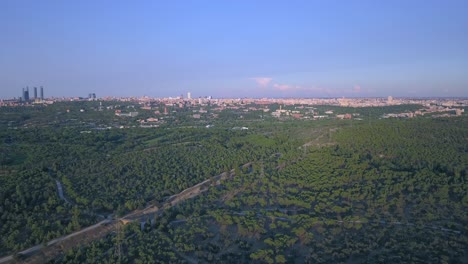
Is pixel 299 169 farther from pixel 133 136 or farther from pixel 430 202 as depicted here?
pixel 133 136

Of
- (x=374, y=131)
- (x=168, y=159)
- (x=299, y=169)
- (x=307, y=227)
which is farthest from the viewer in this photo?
(x=374, y=131)

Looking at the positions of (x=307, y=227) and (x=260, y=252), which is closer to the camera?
(x=260, y=252)

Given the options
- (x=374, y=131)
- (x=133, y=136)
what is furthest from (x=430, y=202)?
(x=133, y=136)

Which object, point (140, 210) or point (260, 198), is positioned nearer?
point (140, 210)

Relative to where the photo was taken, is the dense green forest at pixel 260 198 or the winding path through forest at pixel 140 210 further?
the winding path through forest at pixel 140 210

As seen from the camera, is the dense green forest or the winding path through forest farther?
the winding path through forest

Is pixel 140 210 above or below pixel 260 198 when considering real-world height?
below

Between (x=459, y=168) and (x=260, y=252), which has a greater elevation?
(x=459, y=168)

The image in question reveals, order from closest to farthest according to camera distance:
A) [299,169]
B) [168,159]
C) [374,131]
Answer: [299,169] < [168,159] < [374,131]
